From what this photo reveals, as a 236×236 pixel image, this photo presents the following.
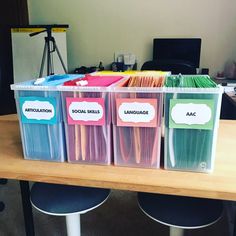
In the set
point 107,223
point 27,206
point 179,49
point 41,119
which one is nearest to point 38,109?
point 41,119

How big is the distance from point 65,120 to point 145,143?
257 mm

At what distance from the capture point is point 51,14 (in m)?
3.84

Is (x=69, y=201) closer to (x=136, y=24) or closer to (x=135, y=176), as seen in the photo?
(x=135, y=176)

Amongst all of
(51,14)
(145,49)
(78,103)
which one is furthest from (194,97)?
(51,14)

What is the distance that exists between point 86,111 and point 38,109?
0.51ft

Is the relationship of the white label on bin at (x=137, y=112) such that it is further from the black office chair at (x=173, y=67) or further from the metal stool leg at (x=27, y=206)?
the black office chair at (x=173, y=67)

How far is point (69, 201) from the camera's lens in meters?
1.05

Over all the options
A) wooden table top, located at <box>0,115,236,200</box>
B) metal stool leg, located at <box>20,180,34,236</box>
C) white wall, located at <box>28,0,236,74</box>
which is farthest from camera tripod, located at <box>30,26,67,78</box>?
wooden table top, located at <box>0,115,236,200</box>

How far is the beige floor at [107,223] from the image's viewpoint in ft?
5.60

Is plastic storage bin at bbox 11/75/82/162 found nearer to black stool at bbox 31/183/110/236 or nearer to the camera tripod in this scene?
black stool at bbox 31/183/110/236

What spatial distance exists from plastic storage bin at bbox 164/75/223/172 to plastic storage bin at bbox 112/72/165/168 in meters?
0.03

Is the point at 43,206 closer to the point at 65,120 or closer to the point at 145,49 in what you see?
the point at 65,120

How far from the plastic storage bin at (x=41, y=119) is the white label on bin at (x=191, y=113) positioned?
0.35 meters

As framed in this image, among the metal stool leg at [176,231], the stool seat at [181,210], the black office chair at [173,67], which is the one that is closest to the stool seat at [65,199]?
the stool seat at [181,210]
